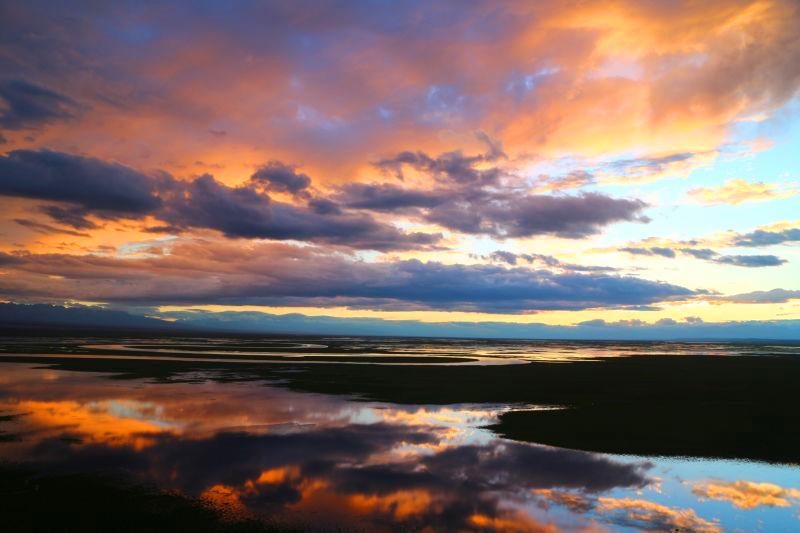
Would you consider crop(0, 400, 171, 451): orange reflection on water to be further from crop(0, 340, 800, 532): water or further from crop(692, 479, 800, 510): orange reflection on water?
crop(692, 479, 800, 510): orange reflection on water

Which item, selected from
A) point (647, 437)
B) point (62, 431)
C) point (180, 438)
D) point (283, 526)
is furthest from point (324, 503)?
point (647, 437)

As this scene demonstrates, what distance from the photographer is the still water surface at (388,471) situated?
1355cm

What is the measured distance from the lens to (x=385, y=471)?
17.3 metres

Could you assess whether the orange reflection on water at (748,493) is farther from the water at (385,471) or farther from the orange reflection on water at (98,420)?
the orange reflection on water at (98,420)

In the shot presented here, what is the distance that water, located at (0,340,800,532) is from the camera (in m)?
13.5

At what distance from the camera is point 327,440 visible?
2142 centimetres

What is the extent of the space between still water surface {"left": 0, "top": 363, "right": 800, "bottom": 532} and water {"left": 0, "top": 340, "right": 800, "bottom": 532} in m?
0.06

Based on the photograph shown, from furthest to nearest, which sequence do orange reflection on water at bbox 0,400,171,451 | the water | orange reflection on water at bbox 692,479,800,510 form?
orange reflection on water at bbox 0,400,171,451 → orange reflection on water at bbox 692,479,800,510 → the water

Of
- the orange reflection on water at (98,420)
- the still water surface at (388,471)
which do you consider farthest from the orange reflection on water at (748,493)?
the orange reflection on water at (98,420)

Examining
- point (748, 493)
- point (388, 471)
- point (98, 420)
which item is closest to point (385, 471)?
point (388, 471)

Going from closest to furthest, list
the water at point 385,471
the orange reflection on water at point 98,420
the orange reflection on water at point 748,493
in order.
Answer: the water at point 385,471
the orange reflection on water at point 748,493
the orange reflection on water at point 98,420

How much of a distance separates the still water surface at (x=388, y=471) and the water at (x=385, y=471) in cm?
6

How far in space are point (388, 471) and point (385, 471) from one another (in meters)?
0.10

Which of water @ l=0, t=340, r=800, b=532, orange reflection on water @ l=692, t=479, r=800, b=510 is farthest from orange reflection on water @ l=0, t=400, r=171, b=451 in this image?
orange reflection on water @ l=692, t=479, r=800, b=510
